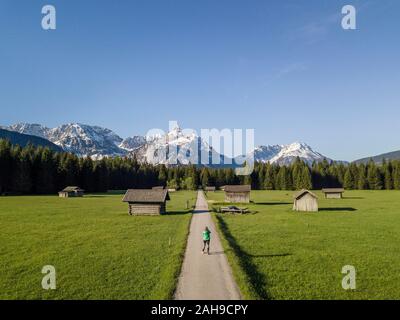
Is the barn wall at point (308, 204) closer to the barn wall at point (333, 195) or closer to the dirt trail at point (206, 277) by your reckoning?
the dirt trail at point (206, 277)

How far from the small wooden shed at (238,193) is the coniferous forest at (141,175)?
6707 cm

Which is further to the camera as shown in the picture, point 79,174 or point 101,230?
point 79,174

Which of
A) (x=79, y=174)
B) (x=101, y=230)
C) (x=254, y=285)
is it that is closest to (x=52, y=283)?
(x=254, y=285)

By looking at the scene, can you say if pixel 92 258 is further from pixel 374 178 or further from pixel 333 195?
pixel 374 178

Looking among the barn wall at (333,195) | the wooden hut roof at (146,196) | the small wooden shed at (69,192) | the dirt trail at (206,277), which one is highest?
the wooden hut roof at (146,196)

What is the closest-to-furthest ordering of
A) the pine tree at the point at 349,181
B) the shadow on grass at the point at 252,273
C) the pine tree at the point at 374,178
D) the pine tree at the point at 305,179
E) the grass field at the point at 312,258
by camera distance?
the shadow on grass at the point at 252,273, the grass field at the point at 312,258, the pine tree at the point at 374,178, the pine tree at the point at 305,179, the pine tree at the point at 349,181

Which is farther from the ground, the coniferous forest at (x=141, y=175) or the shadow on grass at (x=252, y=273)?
the coniferous forest at (x=141, y=175)

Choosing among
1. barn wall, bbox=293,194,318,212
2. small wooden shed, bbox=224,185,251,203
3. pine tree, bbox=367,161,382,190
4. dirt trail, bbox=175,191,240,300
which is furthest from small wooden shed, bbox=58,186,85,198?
pine tree, bbox=367,161,382,190

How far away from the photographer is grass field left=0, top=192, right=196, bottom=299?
60.1 ft

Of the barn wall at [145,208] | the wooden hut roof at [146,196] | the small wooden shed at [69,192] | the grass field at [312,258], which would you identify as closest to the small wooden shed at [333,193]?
the grass field at [312,258]

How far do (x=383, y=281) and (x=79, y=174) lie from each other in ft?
405

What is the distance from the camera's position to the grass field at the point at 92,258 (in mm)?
18328
